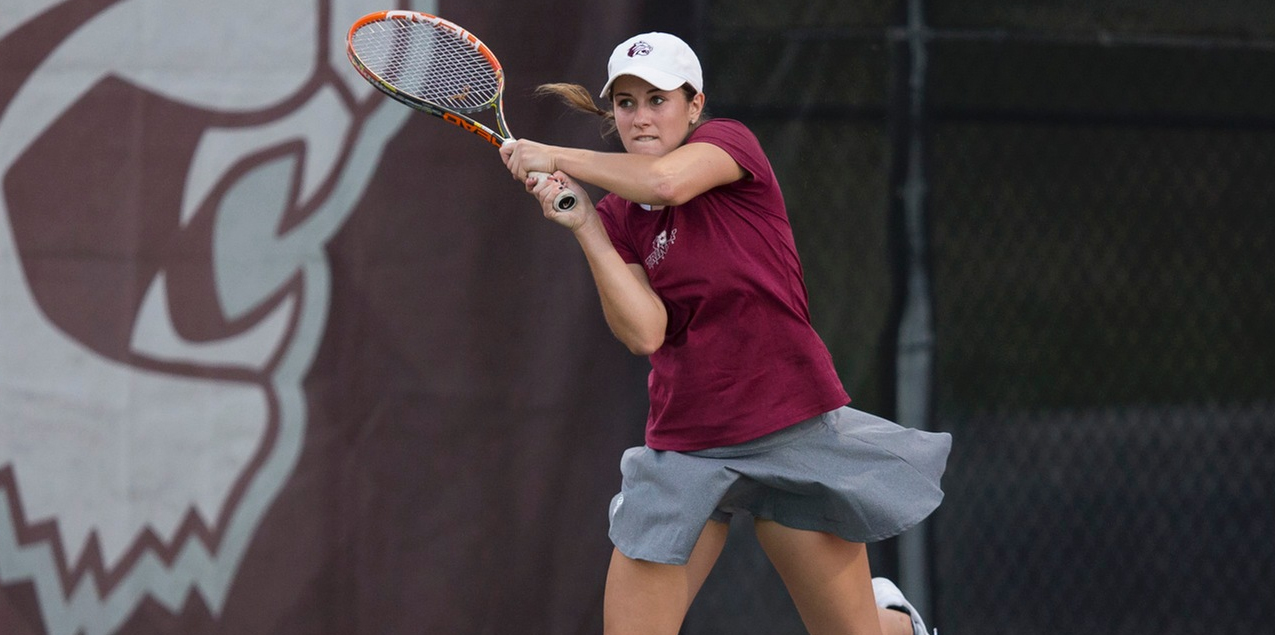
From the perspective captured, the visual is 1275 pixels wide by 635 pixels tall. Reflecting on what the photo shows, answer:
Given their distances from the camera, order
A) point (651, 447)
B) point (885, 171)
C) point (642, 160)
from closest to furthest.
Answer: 1. point (642, 160)
2. point (651, 447)
3. point (885, 171)

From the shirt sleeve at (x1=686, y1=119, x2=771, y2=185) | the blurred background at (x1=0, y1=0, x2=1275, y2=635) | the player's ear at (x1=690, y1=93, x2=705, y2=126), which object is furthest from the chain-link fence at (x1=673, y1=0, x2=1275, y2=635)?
the shirt sleeve at (x1=686, y1=119, x2=771, y2=185)

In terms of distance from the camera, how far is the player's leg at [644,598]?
307 centimetres

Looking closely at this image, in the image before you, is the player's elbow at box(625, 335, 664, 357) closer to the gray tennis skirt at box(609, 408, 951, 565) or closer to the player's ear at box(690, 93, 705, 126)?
the gray tennis skirt at box(609, 408, 951, 565)

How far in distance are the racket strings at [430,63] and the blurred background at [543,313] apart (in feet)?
1.93

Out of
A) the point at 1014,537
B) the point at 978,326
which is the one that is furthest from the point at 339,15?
the point at 1014,537

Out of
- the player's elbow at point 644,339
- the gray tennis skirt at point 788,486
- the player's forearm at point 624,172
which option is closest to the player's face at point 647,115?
the player's forearm at point 624,172

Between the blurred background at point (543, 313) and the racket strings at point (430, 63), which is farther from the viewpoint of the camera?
the blurred background at point (543, 313)

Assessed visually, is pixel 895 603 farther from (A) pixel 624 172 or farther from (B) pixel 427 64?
(B) pixel 427 64

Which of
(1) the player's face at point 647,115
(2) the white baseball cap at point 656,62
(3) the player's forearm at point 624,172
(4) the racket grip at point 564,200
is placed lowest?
(4) the racket grip at point 564,200

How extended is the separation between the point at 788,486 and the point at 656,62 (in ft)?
2.99

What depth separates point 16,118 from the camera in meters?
3.82

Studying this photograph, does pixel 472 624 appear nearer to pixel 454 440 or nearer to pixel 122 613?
pixel 454 440

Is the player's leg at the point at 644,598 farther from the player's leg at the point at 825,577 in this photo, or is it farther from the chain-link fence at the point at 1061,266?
the chain-link fence at the point at 1061,266

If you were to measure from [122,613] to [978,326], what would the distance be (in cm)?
247
